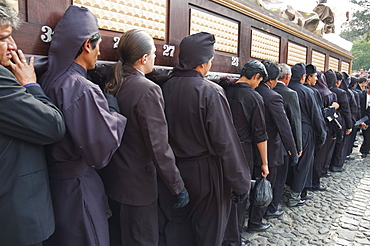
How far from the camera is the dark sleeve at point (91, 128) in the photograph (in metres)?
1.51

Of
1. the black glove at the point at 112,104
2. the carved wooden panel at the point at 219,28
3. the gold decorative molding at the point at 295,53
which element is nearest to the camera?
the black glove at the point at 112,104

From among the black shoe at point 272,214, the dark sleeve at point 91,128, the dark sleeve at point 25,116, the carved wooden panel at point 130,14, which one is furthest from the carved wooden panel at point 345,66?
the dark sleeve at point 25,116

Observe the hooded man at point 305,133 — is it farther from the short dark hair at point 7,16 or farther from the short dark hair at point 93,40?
the short dark hair at point 7,16

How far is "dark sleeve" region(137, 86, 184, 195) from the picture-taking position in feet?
6.08

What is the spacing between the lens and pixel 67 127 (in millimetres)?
1518

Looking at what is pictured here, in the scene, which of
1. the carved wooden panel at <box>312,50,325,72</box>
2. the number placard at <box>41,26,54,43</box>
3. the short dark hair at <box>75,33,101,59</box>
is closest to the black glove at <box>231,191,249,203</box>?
the short dark hair at <box>75,33,101,59</box>

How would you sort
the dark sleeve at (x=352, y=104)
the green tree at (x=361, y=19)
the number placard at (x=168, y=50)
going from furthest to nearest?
the green tree at (x=361, y=19)
the dark sleeve at (x=352, y=104)
the number placard at (x=168, y=50)

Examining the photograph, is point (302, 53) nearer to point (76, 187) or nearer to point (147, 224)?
point (147, 224)

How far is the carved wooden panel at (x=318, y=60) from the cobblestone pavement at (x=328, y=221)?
2454 mm

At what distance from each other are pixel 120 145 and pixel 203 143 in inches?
25.0

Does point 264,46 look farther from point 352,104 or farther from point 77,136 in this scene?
point 77,136

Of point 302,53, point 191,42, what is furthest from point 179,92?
point 302,53

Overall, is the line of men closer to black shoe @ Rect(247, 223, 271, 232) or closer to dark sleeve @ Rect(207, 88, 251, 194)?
dark sleeve @ Rect(207, 88, 251, 194)

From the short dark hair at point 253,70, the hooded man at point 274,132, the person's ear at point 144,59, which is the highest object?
the short dark hair at point 253,70
